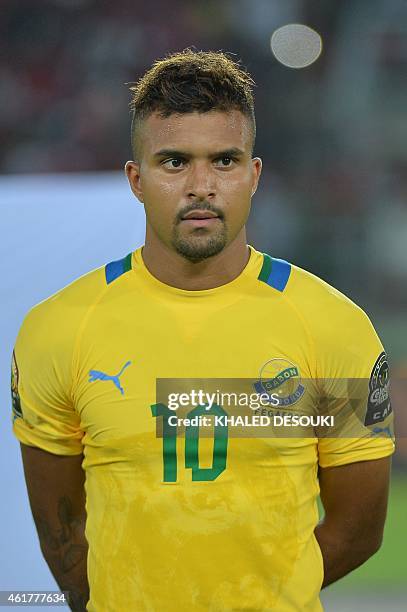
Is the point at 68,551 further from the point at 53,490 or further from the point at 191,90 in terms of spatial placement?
the point at 191,90

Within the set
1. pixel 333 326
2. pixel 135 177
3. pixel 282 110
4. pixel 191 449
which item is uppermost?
pixel 282 110

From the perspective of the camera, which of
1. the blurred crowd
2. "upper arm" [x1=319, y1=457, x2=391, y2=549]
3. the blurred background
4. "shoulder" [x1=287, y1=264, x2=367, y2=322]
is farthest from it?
the blurred crowd

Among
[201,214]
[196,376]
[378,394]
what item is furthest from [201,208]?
[378,394]

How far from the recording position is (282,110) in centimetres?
850

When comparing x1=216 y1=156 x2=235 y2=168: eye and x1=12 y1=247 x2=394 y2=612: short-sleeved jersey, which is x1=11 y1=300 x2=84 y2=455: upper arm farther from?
x1=216 y1=156 x2=235 y2=168: eye

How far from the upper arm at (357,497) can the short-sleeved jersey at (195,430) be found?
1.8 inches

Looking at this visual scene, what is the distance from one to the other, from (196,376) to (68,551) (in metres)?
0.68

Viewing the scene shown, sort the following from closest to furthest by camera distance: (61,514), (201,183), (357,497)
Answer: (201,183) → (357,497) → (61,514)

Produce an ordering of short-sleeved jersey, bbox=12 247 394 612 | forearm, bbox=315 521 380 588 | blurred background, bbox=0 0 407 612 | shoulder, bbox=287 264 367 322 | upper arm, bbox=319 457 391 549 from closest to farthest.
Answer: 1. short-sleeved jersey, bbox=12 247 394 612
2. shoulder, bbox=287 264 367 322
3. upper arm, bbox=319 457 391 549
4. forearm, bbox=315 521 380 588
5. blurred background, bbox=0 0 407 612

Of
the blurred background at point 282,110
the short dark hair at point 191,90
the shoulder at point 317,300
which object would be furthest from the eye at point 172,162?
the blurred background at point 282,110

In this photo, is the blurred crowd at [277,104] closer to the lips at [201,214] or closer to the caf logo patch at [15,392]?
the caf logo patch at [15,392]

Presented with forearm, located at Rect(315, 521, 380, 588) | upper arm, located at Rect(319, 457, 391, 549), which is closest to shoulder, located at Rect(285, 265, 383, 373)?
upper arm, located at Rect(319, 457, 391, 549)

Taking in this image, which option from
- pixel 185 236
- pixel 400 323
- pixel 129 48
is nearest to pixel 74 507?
pixel 185 236

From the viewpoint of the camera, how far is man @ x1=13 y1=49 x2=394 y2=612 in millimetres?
2293
